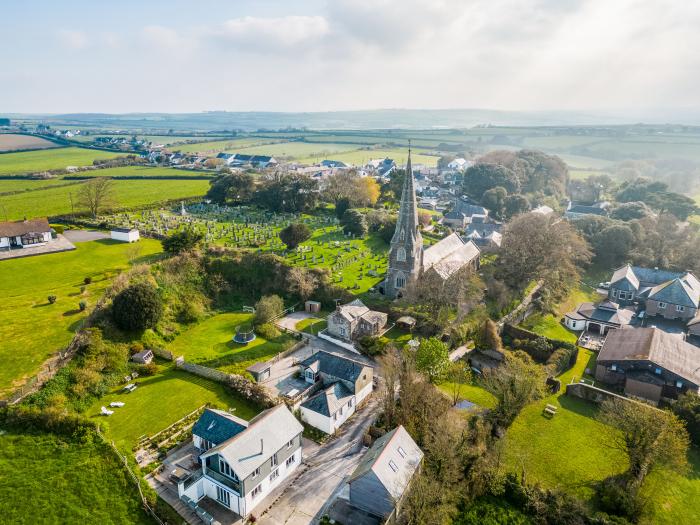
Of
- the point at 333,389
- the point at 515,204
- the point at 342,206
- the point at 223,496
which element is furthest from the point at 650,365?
the point at 515,204

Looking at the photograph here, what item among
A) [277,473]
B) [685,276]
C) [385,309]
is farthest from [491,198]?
[277,473]

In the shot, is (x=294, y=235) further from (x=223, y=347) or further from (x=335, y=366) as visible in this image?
(x=335, y=366)

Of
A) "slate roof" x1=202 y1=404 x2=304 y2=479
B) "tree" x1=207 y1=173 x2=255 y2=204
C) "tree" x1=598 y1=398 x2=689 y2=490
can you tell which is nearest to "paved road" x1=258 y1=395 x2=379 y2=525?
"slate roof" x1=202 y1=404 x2=304 y2=479

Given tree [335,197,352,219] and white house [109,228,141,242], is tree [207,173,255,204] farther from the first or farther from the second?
white house [109,228,141,242]

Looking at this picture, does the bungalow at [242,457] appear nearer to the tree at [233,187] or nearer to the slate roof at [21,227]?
the slate roof at [21,227]

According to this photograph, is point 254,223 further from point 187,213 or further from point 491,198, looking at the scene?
point 491,198
